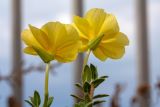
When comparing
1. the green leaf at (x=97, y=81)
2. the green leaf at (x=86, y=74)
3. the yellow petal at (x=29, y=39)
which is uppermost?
the yellow petal at (x=29, y=39)

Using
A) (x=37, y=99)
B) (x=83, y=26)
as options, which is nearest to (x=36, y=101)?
(x=37, y=99)

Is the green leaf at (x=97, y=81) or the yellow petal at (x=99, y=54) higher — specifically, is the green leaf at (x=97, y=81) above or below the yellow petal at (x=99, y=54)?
below

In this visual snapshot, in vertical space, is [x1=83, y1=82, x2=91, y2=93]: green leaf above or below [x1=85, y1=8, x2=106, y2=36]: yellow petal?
below

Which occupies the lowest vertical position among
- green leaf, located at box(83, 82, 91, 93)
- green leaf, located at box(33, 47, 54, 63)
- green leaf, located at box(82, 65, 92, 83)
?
green leaf, located at box(83, 82, 91, 93)

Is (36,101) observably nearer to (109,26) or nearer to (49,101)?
(49,101)
